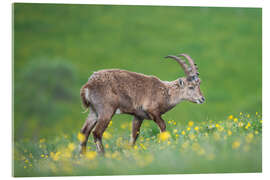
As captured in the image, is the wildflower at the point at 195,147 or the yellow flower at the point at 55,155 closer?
the wildflower at the point at 195,147

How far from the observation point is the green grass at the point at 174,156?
859cm

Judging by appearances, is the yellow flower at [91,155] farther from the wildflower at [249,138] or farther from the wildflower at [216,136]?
the wildflower at [249,138]

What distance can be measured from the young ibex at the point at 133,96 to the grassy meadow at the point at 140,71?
0.27 m

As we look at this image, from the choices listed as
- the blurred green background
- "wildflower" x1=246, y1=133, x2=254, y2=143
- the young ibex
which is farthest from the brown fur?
"wildflower" x1=246, y1=133, x2=254, y2=143

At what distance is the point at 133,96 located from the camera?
9.32 m

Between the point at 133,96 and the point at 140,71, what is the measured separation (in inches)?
28.6

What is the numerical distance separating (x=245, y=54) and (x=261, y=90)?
0.84 meters

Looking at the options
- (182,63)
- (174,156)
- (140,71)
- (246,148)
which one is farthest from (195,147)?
(140,71)

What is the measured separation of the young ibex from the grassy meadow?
0.27 metres

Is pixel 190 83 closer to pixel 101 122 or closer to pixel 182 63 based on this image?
pixel 182 63

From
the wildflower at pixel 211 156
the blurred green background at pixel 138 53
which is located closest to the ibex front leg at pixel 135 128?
the blurred green background at pixel 138 53

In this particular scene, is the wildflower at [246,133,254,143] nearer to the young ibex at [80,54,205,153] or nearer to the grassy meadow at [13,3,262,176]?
the grassy meadow at [13,3,262,176]

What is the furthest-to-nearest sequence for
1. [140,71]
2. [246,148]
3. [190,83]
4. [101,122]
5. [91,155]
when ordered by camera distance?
[140,71] → [190,83] → [101,122] → [246,148] → [91,155]

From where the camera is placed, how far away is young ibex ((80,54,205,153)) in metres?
8.98
